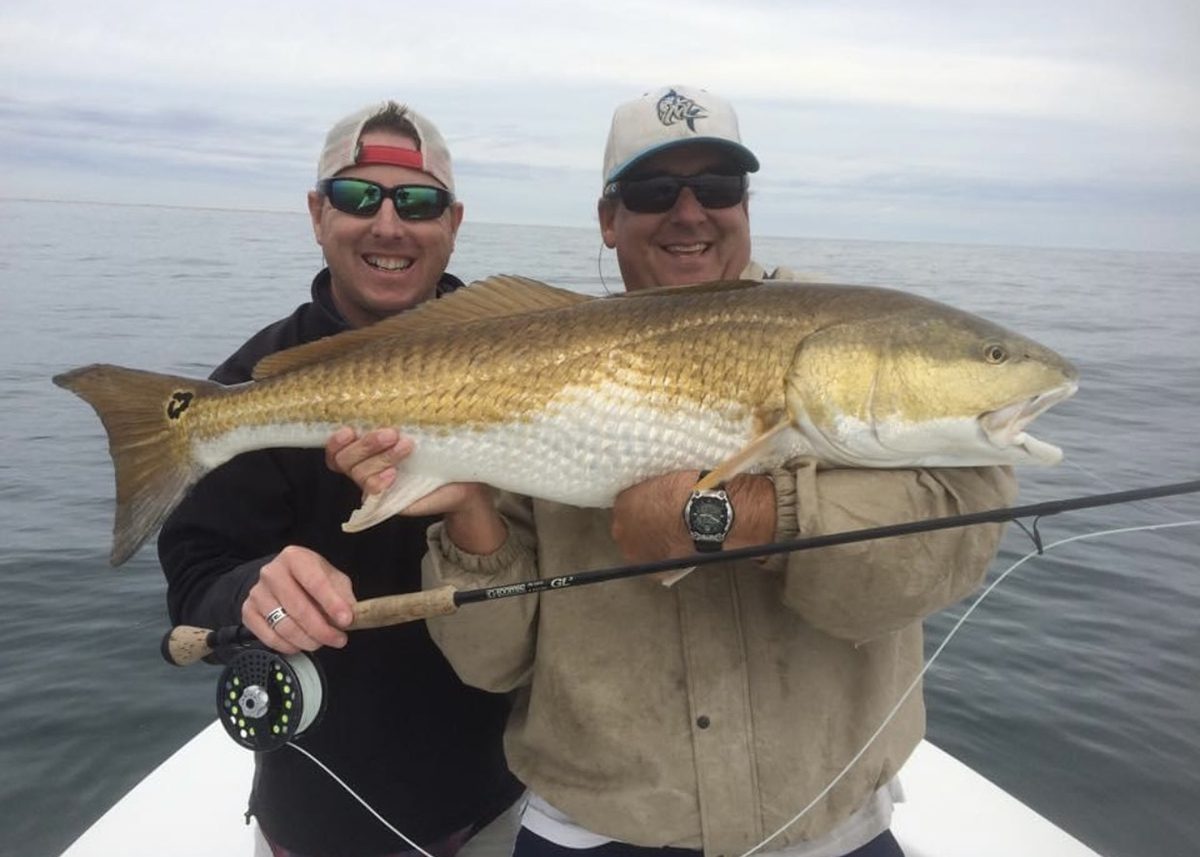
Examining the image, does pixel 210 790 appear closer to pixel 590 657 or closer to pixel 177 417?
pixel 177 417

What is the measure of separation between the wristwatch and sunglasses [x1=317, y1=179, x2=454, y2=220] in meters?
1.53

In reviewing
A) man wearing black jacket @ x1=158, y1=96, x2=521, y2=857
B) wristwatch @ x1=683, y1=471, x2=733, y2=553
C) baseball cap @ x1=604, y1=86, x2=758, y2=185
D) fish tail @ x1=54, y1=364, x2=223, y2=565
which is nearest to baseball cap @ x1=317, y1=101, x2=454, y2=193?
man wearing black jacket @ x1=158, y1=96, x2=521, y2=857

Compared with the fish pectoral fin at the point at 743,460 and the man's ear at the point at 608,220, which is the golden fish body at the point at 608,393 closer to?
the fish pectoral fin at the point at 743,460

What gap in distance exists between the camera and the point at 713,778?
224 centimetres

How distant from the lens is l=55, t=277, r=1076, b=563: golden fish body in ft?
7.32

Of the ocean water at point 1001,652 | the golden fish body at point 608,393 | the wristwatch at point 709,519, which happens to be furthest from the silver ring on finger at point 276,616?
the ocean water at point 1001,652

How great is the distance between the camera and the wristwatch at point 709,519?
212 centimetres

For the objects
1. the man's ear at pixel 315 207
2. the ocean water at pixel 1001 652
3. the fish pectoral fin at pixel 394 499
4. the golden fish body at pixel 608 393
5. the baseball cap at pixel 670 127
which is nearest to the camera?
the golden fish body at pixel 608 393

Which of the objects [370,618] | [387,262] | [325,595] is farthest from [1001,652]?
[325,595]

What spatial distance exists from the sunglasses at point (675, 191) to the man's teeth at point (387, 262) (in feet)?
2.65

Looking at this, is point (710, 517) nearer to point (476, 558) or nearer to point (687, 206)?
point (476, 558)

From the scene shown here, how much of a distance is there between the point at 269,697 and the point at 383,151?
1.78 metres

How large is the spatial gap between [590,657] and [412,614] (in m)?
0.48

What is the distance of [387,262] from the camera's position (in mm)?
3025
